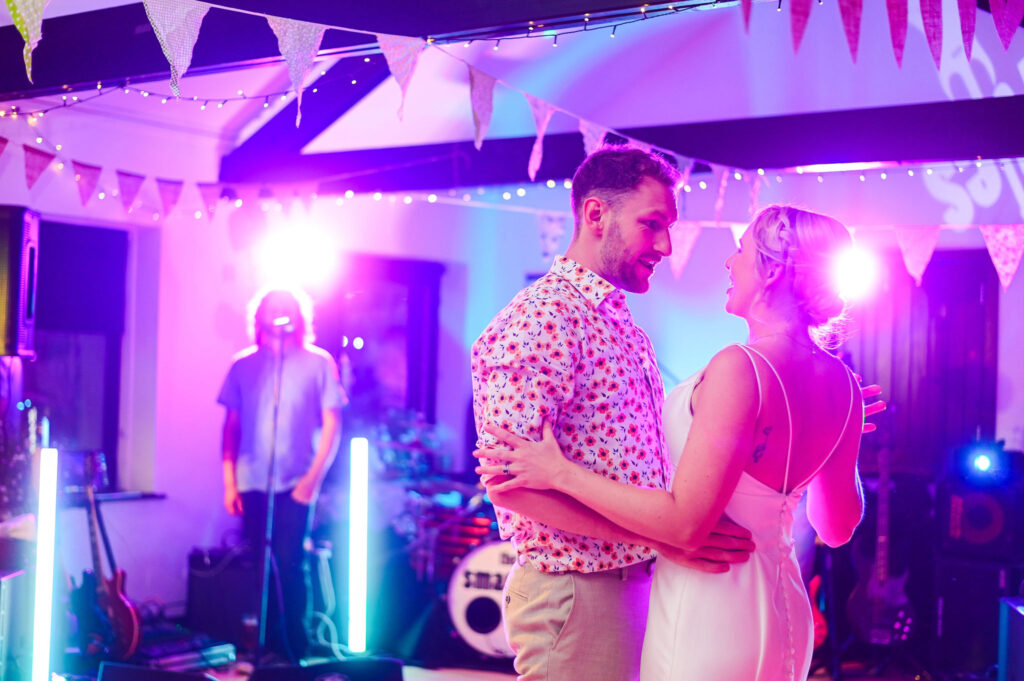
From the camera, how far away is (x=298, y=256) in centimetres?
689

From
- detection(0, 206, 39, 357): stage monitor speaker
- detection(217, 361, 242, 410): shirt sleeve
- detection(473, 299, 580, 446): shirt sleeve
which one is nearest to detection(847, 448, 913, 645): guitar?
detection(217, 361, 242, 410): shirt sleeve

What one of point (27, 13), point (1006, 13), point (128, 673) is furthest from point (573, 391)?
point (128, 673)

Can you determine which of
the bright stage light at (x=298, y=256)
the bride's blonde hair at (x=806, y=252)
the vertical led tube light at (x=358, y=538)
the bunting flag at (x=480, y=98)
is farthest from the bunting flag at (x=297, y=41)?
the bright stage light at (x=298, y=256)

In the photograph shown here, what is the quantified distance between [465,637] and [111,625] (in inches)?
69.7

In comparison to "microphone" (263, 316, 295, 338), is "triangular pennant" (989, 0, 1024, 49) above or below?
above

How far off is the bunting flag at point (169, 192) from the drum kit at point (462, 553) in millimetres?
2143

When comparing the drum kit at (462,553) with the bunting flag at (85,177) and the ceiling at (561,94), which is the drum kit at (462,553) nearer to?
the ceiling at (561,94)

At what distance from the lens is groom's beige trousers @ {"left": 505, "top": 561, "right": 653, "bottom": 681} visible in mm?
1775

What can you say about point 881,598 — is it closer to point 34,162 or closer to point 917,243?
point 917,243

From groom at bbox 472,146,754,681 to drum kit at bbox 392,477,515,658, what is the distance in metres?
3.15

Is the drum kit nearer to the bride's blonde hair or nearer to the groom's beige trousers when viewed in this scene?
the groom's beige trousers

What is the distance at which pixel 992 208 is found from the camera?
20.2ft

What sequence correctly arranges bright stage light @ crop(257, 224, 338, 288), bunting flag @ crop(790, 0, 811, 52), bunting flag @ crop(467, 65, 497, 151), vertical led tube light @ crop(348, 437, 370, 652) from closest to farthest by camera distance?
bunting flag @ crop(790, 0, 811, 52) → bunting flag @ crop(467, 65, 497, 151) → vertical led tube light @ crop(348, 437, 370, 652) → bright stage light @ crop(257, 224, 338, 288)

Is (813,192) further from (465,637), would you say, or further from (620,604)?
(620,604)
